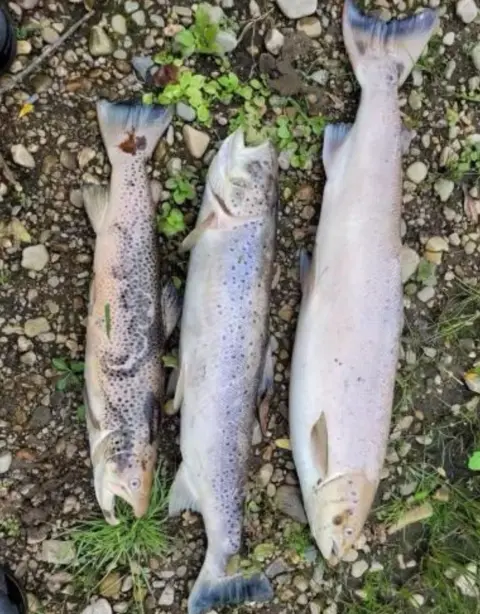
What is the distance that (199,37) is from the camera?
10.8 feet

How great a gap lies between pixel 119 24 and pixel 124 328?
122cm

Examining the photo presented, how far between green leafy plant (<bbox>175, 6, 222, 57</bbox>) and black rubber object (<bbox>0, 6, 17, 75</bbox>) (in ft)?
2.08

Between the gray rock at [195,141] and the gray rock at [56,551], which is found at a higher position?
the gray rock at [195,141]

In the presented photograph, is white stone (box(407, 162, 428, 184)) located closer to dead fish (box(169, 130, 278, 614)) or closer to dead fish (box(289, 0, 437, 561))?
dead fish (box(289, 0, 437, 561))

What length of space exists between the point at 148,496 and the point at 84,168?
1.30 meters

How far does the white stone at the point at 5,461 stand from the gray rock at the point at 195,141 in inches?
54.9

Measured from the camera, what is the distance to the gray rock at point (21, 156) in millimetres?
3143

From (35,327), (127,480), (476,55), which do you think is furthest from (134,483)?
(476,55)

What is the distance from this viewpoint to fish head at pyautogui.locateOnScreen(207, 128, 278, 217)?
3.08 meters

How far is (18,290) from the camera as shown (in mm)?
3197

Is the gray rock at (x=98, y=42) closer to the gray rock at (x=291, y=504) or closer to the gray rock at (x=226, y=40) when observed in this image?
the gray rock at (x=226, y=40)

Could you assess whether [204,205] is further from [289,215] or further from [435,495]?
[435,495]

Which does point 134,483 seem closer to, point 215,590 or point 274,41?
point 215,590

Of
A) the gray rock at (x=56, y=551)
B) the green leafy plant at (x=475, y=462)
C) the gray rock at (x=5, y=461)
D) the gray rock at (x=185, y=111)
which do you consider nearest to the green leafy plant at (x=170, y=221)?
the gray rock at (x=185, y=111)
